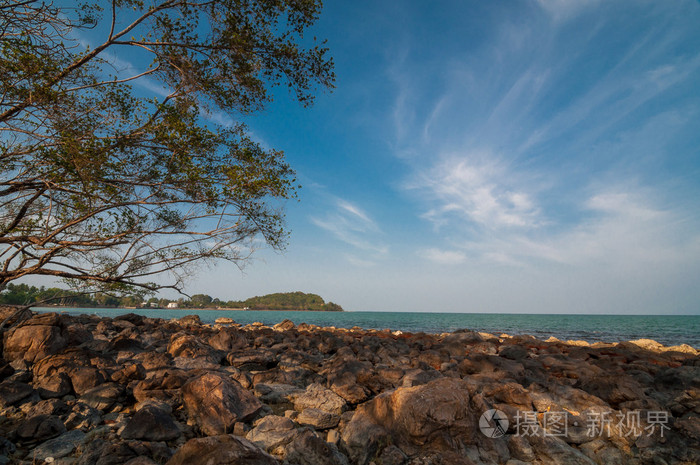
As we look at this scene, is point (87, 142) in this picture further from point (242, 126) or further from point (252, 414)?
point (252, 414)

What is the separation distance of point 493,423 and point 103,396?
6.43m

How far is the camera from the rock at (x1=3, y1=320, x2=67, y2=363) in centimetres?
767

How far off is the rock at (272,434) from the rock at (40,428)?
8.70 feet

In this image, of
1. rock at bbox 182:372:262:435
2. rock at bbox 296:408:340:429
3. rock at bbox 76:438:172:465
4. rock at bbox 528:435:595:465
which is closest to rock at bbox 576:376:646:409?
rock at bbox 528:435:595:465

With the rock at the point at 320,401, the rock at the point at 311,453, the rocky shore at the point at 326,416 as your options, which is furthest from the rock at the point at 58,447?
the rock at the point at 320,401

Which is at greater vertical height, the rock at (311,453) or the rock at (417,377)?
the rock at (417,377)

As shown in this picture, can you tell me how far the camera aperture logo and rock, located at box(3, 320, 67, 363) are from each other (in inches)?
366

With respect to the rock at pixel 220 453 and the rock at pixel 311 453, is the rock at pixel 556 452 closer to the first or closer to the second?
the rock at pixel 311 453

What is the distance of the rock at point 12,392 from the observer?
5426 millimetres

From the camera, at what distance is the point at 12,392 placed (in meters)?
5.58

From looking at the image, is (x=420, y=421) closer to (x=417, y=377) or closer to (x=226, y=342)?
(x=417, y=377)

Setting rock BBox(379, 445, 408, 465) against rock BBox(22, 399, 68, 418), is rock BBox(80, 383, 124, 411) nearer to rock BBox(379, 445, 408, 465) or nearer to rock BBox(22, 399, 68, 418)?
rock BBox(22, 399, 68, 418)

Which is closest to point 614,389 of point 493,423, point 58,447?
point 493,423

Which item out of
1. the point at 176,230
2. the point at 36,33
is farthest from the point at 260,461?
the point at 36,33
